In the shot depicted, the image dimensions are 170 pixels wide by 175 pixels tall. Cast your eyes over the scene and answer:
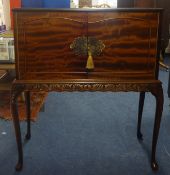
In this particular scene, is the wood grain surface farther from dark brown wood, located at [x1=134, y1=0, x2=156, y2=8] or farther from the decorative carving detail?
dark brown wood, located at [x1=134, y1=0, x2=156, y2=8]

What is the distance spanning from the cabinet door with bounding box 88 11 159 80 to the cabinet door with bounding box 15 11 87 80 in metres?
0.08

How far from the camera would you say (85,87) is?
4.74ft

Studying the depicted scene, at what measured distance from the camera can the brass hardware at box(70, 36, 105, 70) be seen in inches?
53.9

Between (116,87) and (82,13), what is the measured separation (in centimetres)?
41

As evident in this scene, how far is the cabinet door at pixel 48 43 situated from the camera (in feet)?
4.35

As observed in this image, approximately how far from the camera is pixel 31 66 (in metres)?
1.40

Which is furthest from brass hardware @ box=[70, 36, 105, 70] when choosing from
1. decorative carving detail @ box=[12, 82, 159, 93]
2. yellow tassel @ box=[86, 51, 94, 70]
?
decorative carving detail @ box=[12, 82, 159, 93]

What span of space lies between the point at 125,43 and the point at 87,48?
189 mm

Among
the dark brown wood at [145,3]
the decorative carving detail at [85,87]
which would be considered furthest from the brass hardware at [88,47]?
the dark brown wood at [145,3]

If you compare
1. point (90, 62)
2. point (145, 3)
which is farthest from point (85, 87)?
point (145, 3)

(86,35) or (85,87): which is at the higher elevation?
(86,35)

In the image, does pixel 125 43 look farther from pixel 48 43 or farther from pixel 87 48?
pixel 48 43

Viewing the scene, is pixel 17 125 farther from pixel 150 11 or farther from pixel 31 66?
pixel 150 11

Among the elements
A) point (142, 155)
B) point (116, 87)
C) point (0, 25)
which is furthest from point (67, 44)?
point (0, 25)
